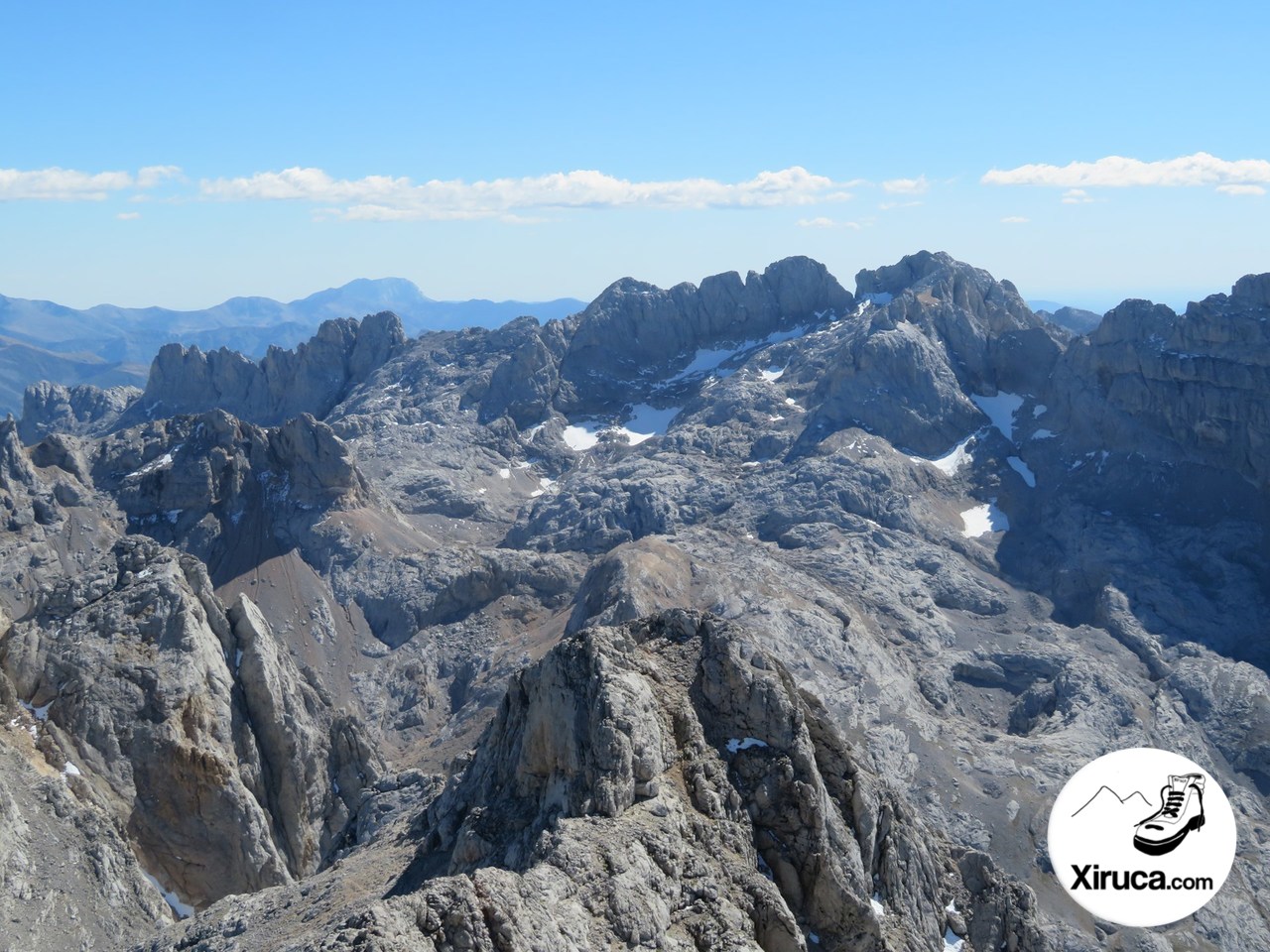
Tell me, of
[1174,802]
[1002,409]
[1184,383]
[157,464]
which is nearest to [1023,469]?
[1002,409]

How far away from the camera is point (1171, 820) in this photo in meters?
37.6

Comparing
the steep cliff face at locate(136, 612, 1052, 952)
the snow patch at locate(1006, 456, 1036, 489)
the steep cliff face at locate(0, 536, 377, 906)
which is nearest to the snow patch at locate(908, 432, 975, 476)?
the snow patch at locate(1006, 456, 1036, 489)

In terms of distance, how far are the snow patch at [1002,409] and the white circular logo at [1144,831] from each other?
154 meters

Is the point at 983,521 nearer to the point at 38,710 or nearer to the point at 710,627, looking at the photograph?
the point at 710,627

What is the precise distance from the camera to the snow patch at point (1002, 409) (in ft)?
615

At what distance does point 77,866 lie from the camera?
50.6 m

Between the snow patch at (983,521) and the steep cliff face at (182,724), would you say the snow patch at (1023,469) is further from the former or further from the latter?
the steep cliff face at (182,724)

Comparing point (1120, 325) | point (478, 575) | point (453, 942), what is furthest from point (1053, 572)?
point (453, 942)

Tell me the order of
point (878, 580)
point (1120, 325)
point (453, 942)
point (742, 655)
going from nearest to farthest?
point (453, 942)
point (742, 655)
point (878, 580)
point (1120, 325)

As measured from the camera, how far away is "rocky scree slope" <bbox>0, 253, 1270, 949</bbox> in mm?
37250

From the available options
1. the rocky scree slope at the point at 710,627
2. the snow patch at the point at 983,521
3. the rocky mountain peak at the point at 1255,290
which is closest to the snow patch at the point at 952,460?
the rocky scree slope at the point at 710,627

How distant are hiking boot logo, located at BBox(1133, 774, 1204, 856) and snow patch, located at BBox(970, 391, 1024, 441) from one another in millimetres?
153294

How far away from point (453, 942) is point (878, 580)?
120 meters

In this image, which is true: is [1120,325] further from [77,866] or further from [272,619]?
[77,866]
